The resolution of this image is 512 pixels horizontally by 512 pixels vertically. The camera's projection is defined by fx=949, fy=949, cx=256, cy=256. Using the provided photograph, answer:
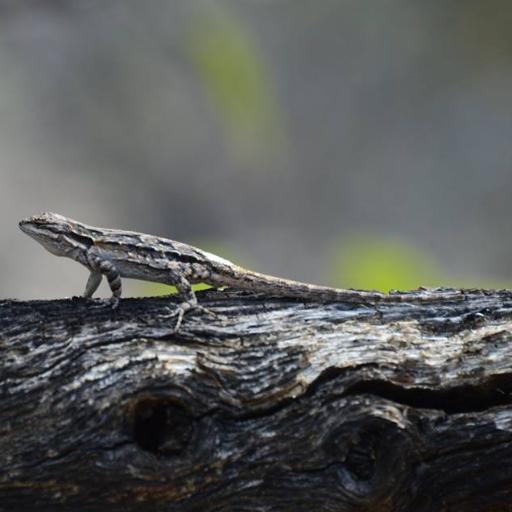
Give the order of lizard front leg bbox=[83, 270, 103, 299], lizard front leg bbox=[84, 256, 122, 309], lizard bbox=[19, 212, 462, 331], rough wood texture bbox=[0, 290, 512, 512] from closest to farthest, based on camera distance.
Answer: rough wood texture bbox=[0, 290, 512, 512]
lizard bbox=[19, 212, 462, 331]
lizard front leg bbox=[84, 256, 122, 309]
lizard front leg bbox=[83, 270, 103, 299]

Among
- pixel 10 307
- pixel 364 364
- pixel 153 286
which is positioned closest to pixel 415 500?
pixel 364 364

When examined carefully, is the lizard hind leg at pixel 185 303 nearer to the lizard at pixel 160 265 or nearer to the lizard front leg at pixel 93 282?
the lizard at pixel 160 265

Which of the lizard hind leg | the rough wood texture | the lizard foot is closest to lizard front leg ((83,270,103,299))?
the lizard hind leg

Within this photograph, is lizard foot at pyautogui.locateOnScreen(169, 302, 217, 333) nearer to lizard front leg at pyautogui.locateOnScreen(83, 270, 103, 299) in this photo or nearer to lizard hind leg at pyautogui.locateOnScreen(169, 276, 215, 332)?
lizard hind leg at pyautogui.locateOnScreen(169, 276, 215, 332)

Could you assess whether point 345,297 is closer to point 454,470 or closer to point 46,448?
point 454,470

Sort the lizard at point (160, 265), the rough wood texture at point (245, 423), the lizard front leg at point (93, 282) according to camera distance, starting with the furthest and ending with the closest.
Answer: the lizard front leg at point (93, 282) < the lizard at point (160, 265) < the rough wood texture at point (245, 423)

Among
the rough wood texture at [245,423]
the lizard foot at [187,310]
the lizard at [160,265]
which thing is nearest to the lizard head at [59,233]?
the lizard at [160,265]
